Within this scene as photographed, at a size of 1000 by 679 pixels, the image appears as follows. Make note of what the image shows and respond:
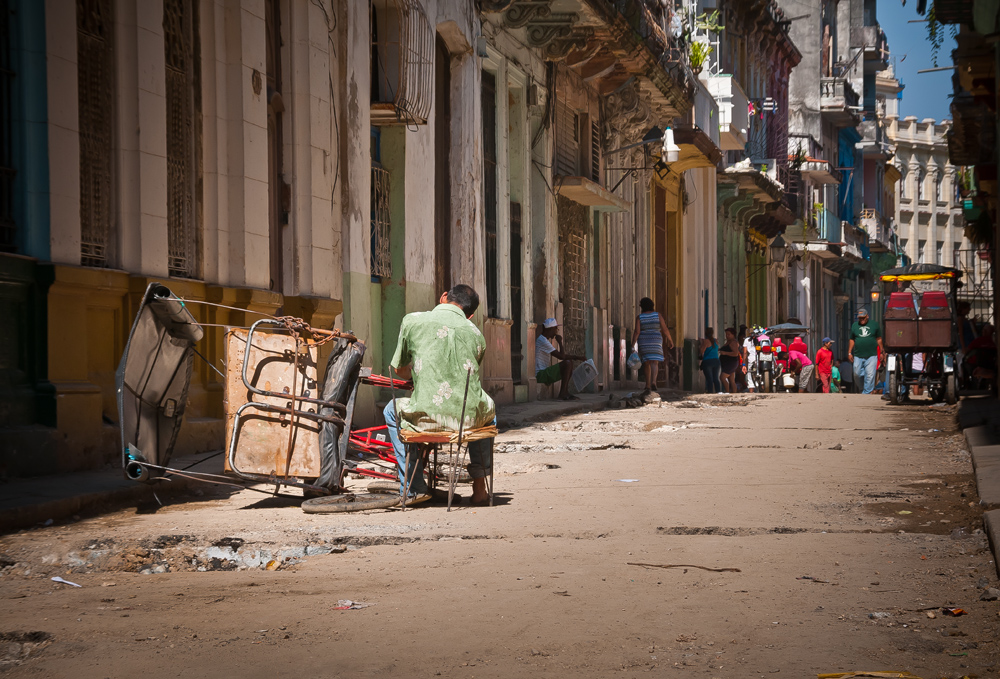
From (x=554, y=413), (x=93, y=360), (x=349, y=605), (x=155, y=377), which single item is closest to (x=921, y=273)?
(x=554, y=413)

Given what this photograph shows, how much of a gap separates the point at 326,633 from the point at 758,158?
3583 cm

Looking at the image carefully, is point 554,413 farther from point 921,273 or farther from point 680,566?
point 680,566

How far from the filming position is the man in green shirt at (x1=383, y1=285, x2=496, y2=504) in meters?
7.32

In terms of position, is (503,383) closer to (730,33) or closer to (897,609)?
(897,609)

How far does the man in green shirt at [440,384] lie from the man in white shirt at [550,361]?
439 inches

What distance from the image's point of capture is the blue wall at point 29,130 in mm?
8023

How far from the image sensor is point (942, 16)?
1647cm

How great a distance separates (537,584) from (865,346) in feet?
66.2

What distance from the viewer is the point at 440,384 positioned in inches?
289

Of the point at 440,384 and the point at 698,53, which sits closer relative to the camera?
the point at 440,384

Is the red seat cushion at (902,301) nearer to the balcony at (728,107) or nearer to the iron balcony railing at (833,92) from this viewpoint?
the balcony at (728,107)

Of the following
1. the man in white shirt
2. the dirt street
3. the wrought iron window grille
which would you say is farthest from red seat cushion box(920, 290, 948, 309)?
the dirt street

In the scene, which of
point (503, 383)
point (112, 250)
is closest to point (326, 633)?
point (112, 250)

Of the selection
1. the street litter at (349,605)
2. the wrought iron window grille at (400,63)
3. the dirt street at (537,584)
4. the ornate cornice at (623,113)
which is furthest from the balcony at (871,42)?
the street litter at (349,605)
